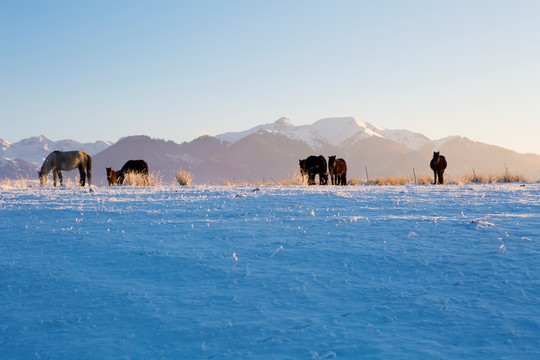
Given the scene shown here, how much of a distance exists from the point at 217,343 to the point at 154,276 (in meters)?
1.10

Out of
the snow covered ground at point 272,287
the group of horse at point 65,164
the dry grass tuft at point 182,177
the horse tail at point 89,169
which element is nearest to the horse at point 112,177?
the group of horse at point 65,164

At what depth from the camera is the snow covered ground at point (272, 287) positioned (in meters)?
2.27

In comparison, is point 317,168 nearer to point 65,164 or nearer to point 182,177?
point 182,177

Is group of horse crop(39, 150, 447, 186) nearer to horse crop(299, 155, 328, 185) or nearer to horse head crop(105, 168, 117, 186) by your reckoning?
horse crop(299, 155, 328, 185)

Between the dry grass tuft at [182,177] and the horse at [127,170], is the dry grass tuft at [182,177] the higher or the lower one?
the lower one

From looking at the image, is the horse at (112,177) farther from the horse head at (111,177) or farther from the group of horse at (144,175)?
the group of horse at (144,175)

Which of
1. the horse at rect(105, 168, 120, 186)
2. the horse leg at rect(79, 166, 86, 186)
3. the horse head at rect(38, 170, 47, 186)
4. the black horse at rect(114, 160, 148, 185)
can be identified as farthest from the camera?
the horse at rect(105, 168, 120, 186)

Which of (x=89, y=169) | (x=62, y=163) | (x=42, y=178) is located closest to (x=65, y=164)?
(x=62, y=163)

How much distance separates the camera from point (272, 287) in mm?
2947

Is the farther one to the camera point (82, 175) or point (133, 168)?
point (133, 168)

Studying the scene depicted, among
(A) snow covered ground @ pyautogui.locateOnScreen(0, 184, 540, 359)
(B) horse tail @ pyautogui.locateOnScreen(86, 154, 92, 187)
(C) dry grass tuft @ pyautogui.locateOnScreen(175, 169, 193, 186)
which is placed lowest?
(A) snow covered ground @ pyautogui.locateOnScreen(0, 184, 540, 359)

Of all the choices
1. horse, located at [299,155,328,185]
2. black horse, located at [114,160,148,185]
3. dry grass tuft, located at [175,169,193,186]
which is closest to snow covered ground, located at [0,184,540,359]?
dry grass tuft, located at [175,169,193,186]

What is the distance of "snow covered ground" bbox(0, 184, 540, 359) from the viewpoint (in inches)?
89.5

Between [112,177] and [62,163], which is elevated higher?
[62,163]
